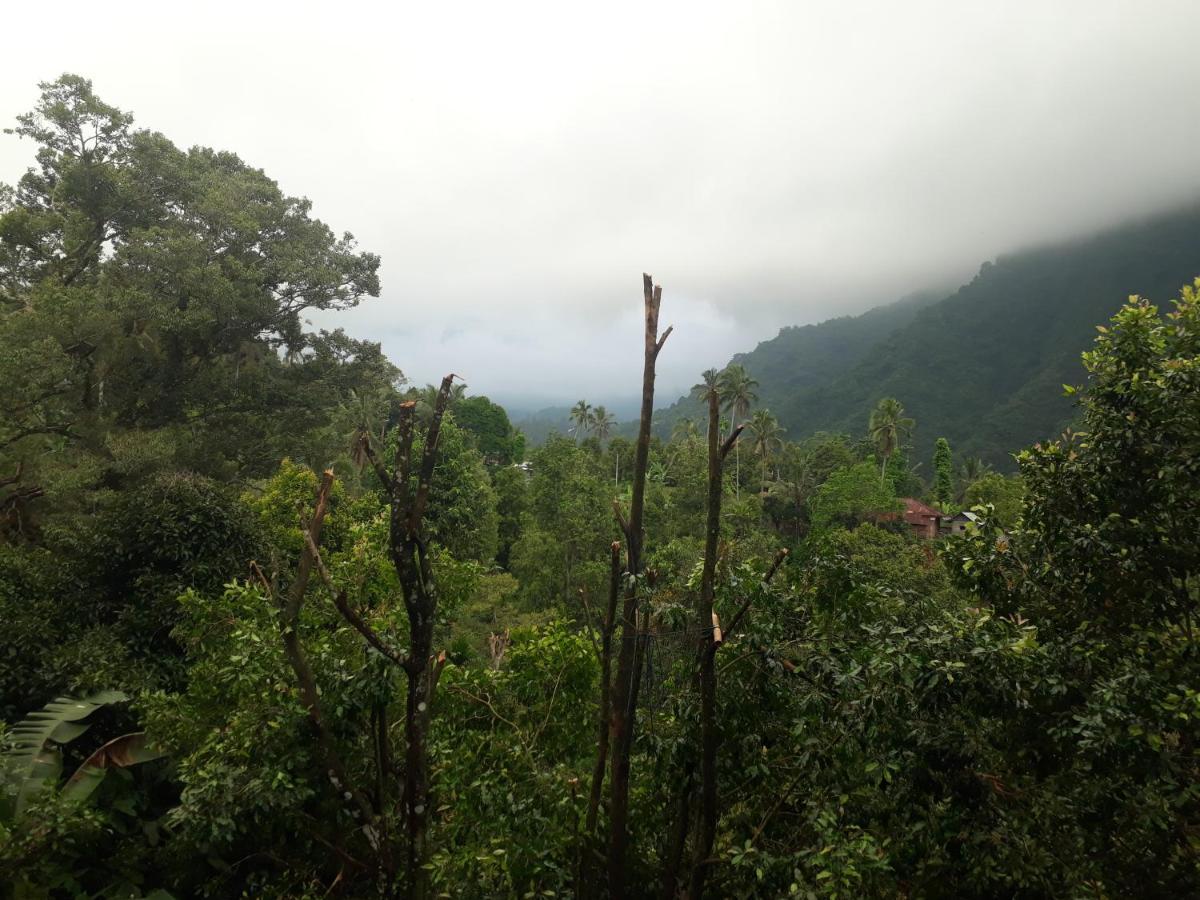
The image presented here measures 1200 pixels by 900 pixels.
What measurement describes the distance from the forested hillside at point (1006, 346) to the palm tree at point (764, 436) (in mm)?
53994

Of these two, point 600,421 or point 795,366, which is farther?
point 795,366

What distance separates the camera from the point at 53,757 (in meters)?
6.10

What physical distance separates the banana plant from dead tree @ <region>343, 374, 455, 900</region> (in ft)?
10.7

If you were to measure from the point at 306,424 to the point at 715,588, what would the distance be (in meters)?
17.0

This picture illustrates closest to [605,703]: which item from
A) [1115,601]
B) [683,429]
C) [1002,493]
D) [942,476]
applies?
[1115,601]

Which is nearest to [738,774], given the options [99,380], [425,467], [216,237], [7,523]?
[425,467]

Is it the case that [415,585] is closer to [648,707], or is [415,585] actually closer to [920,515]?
[648,707]

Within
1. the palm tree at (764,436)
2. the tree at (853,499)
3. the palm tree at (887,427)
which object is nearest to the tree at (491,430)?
the palm tree at (764,436)

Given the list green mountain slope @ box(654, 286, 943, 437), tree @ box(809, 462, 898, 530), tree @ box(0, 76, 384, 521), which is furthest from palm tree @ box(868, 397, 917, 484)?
green mountain slope @ box(654, 286, 943, 437)

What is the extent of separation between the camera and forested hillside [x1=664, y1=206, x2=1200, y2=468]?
3875 inches

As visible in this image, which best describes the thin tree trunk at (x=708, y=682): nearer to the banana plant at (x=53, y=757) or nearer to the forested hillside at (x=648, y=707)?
the forested hillside at (x=648, y=707)

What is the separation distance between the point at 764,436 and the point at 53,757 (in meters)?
45.9

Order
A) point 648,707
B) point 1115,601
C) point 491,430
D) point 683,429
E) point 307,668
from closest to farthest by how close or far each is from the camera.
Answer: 1. point 1115,601
2. point 307,668
3. point 648,707
4. point 491,430
5. point 683,429

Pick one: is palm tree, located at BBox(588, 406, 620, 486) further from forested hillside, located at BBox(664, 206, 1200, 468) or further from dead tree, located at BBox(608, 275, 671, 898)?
dead tree, located at BBox(608, 275, 671, 898)
